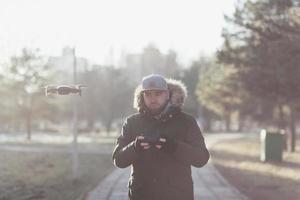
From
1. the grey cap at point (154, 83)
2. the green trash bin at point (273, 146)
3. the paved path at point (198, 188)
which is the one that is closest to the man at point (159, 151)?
the grey cap at point (154, 83)

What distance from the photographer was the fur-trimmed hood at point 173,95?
548 cm

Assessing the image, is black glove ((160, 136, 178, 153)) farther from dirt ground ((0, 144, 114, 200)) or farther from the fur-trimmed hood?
dirt ground ((0, 144, 114, 200))

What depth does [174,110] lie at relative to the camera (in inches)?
213

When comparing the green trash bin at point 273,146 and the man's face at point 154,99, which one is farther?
the green trash bin at point 273,146

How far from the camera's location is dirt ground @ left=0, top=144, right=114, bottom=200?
16.0 meters

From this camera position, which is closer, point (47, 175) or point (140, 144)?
point (140, 144)

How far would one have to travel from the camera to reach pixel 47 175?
21594 millimetres

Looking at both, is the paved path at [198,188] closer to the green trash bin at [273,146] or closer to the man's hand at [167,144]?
the green trash bin at [273,146]

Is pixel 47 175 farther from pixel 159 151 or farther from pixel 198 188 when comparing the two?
pixel 159 151

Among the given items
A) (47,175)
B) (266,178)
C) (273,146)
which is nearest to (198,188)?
(266,178)

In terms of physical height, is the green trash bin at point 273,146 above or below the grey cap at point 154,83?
below

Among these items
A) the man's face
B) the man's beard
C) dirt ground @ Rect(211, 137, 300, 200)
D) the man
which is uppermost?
the man's face

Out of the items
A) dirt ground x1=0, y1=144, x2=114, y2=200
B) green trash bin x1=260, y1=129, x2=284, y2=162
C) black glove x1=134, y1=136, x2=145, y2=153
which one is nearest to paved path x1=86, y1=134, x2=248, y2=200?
dirt ground x1=0, y1=144, x2=114, y2=200

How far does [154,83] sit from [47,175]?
16.7 m
